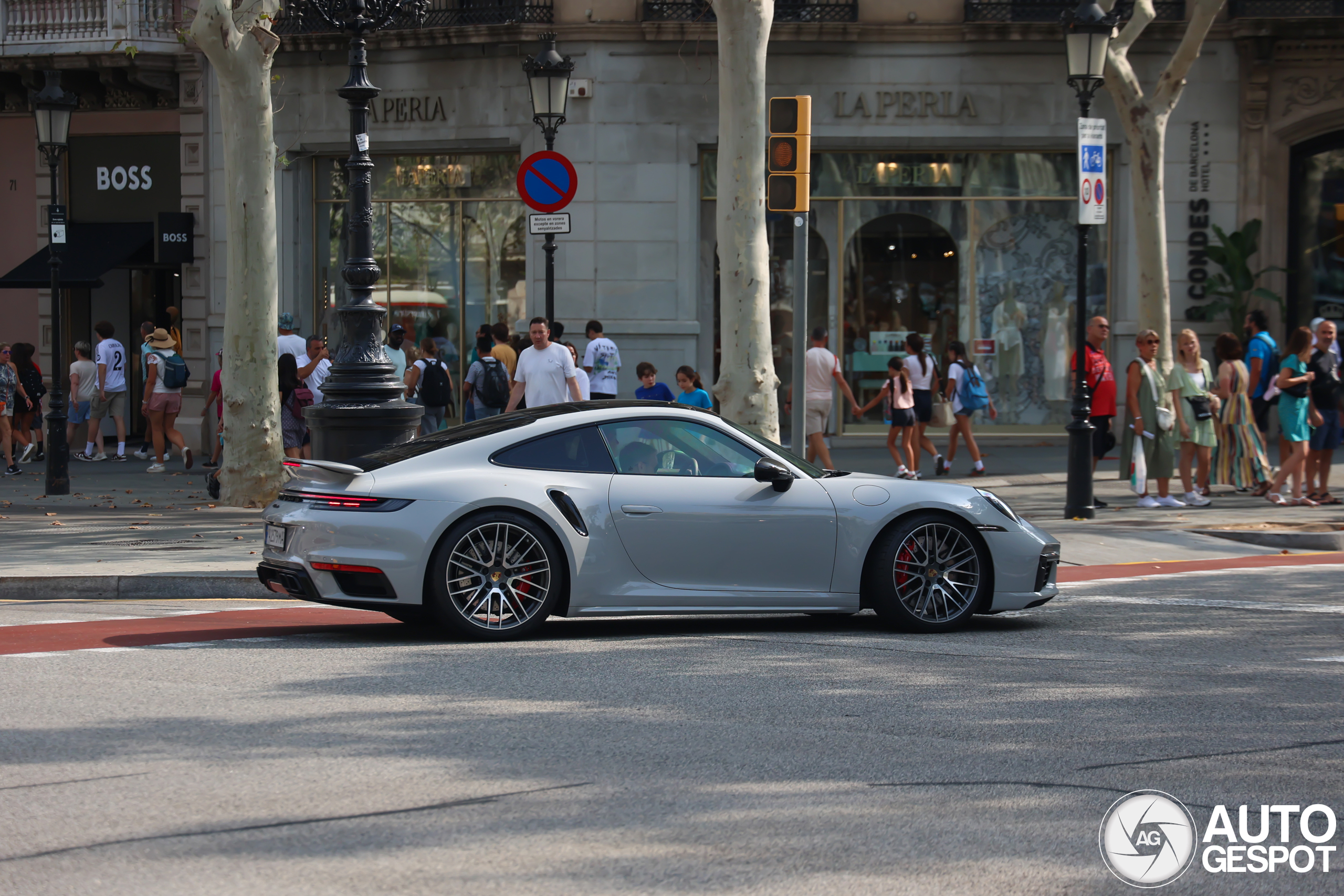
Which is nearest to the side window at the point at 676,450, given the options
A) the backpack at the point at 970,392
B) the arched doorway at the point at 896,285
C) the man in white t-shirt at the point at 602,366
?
the man in white t-shirt at the point at 602,366

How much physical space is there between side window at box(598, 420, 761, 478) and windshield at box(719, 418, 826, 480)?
0.35 feet

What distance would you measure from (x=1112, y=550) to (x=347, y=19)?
7.79 m

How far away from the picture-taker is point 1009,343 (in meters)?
22.5

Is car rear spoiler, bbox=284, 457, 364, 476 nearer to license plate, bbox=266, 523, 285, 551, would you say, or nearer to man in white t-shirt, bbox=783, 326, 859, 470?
license plate, bbox=266, 523, 285, 551

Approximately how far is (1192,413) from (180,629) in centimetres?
1112

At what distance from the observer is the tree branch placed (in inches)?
689

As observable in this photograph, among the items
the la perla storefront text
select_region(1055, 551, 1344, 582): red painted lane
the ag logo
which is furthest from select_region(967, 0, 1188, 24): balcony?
the ag logo

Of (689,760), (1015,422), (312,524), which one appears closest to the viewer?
(689,760)

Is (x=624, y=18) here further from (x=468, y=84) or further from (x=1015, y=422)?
(x=1015, y=422)

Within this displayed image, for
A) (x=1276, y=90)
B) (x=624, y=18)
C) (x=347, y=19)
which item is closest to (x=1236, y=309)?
(x=1276, y=90)

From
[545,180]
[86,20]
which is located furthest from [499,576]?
[86,20]

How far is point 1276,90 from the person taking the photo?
21.6m

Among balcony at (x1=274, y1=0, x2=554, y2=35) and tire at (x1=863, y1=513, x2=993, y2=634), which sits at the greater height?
balcony at (x1=274, y1=0, x2=554, y2=35)

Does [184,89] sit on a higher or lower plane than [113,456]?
higher
